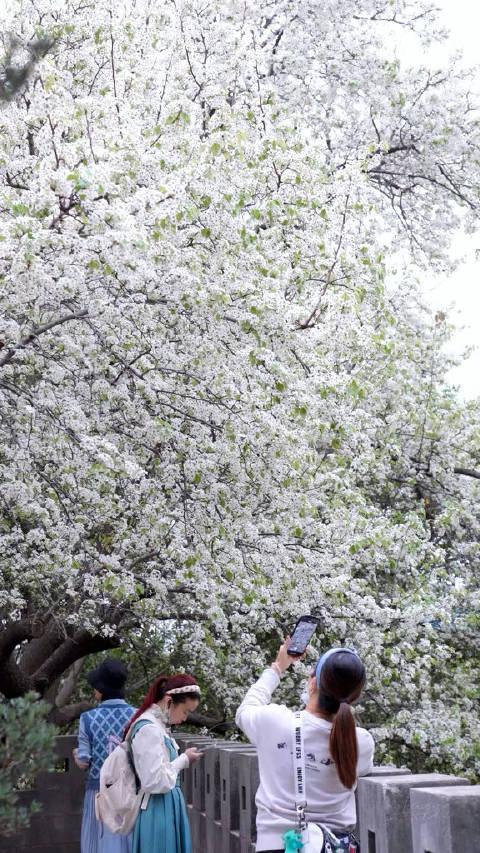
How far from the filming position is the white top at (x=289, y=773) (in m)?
4.16

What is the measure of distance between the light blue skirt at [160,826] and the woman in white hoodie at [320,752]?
181 cm

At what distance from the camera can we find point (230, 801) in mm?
8328

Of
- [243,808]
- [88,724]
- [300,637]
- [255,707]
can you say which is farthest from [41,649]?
[255,707]

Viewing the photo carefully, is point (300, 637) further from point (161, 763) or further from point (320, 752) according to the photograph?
point (161, 763)

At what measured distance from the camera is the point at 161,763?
5.81 meters

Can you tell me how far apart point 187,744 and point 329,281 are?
397 cm

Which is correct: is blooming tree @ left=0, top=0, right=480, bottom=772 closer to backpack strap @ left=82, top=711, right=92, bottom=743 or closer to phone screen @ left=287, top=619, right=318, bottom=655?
backpack strap @ left=82, top=711, right=92, bottom=743

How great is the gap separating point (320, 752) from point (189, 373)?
4695 mm

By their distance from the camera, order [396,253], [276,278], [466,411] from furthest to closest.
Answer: [396,253]
[466,411]
[276,278]

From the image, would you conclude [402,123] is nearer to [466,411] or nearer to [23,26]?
[466,411]

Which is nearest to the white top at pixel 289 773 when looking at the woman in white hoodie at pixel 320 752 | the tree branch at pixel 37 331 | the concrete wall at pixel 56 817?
the woman in white hoodie at pixel 320 752

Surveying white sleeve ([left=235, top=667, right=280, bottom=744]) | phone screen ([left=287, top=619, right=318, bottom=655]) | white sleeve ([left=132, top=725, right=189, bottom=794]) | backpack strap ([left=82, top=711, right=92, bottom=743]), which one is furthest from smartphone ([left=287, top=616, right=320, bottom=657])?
backpack strap ([left=82, top=711, right=92, bottom=743])

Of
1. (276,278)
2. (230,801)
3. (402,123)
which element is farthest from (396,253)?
(230,801)

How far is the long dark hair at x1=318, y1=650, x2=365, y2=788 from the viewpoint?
409 centimetres
